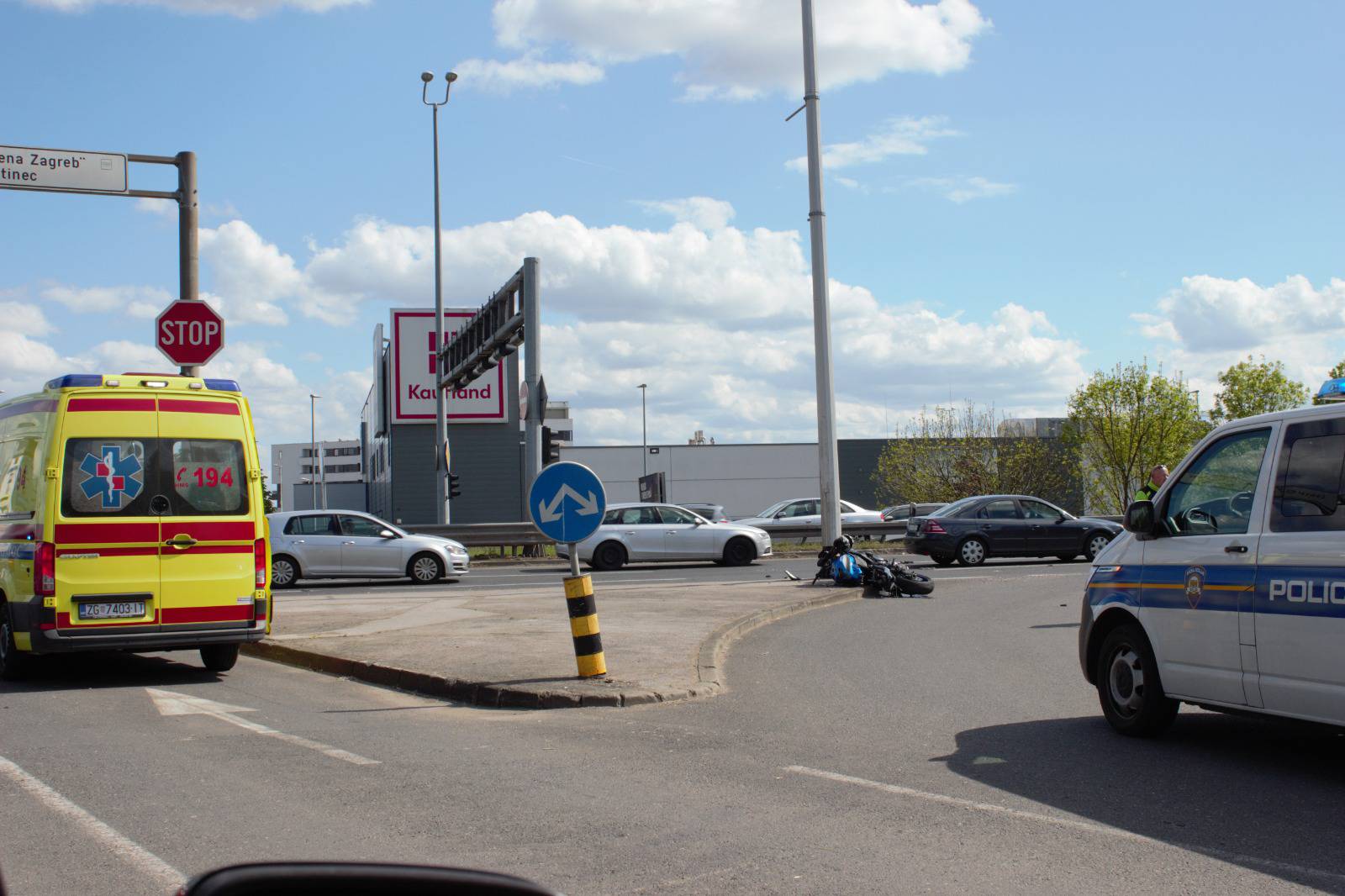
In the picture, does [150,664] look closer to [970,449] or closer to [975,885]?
[975,885]

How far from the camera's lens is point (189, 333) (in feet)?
49.5

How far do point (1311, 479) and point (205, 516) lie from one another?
8.78 meters

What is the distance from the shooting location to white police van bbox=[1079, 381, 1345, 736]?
6566 mm

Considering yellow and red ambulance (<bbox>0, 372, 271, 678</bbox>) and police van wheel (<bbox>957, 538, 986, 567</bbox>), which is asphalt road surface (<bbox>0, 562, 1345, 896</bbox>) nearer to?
yellow and red ambulance (<bbox>0, 372, 271, 678</bbox>)

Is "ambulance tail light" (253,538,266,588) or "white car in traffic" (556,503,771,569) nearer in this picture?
"ambulance tail light" (253,538,266,588)

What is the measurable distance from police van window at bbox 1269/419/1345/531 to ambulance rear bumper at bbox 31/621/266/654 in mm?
8380

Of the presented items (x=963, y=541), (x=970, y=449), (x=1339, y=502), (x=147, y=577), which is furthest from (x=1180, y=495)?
(x=970, y=449)

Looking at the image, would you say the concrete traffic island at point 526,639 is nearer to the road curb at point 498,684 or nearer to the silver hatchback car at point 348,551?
the road curb at point 498,684

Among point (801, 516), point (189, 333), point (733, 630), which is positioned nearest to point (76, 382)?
point (189, 333)

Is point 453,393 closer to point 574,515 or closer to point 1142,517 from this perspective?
point 574,515

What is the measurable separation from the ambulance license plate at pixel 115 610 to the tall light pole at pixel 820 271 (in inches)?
466

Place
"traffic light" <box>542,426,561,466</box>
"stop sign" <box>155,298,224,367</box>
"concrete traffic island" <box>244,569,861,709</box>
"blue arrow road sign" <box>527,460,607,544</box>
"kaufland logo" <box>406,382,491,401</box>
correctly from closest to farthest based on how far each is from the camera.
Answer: "concrete traffic island" <box>244,569,861,709</box> → "blue arrow road sign" <box>527,460,607,544</box> → "stop sign" <box>155,298,224,367</box> → "traffic light" <box>542,426,561,466</box> → "kaufland logo" <box>406,382,491,401</box>

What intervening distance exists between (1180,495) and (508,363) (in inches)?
1898

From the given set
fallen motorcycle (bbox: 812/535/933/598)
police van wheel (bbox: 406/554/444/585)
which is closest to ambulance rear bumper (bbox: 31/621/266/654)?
fallen motorcycle (bbox: 812/535/933/598)
